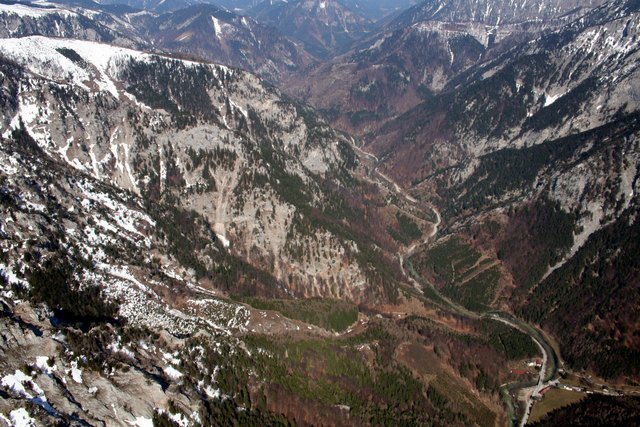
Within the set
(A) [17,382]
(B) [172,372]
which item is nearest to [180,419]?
(B) [172,372]

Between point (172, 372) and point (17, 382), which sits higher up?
point (172, 372)

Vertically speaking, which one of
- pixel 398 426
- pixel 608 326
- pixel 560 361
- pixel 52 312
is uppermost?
pixel 608 326

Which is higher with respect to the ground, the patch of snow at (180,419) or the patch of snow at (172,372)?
the patch of snow at (172,372)

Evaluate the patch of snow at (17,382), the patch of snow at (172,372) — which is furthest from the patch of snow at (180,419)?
the patch of snow at (17,382)

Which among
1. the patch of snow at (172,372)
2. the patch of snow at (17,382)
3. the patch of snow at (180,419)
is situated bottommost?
the patch of snow at (180,419)

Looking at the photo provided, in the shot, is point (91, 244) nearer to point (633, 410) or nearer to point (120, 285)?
point (120, 285)

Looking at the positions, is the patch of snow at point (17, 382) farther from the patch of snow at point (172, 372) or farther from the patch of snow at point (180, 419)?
the patch of snow at point (172, 372)

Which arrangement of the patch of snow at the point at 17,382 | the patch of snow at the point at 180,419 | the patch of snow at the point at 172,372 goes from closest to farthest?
the patch of snow at the point at 17,382 → the patch of snow at the point at 180,419 → the patch of snow at the point at 172,372

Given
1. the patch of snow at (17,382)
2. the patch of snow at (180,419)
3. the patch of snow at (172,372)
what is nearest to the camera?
the patch of snow at (17,382)

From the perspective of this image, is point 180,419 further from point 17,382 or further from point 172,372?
point 17,382

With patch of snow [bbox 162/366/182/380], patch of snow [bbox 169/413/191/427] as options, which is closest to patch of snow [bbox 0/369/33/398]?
patch of snow [bbox 169/413/191/427]

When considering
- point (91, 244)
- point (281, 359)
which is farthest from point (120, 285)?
point (281, 359)
